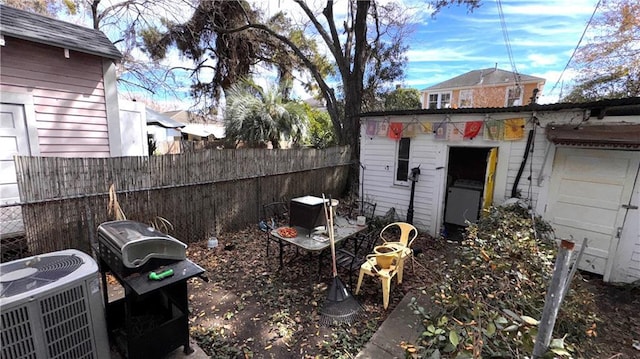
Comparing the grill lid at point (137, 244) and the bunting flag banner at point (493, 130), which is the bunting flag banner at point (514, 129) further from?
the grill lid at point (137, 244)

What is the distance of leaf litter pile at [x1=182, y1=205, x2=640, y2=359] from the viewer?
1.40 metres

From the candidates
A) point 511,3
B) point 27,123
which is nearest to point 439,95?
point 511,3

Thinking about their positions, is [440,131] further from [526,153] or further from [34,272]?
[34,272]

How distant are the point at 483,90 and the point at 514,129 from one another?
1679 centimetres

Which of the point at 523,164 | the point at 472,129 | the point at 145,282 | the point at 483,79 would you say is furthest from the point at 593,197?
the point at 483,79

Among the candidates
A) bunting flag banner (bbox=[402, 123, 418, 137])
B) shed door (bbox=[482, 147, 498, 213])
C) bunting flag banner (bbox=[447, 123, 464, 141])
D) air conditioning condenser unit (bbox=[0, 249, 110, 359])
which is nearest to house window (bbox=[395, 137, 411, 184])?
bunting flag banner (bbox=[402, 123, 418, 137])

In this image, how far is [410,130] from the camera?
6.04 m

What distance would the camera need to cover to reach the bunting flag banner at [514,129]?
Answer: 4867 mm

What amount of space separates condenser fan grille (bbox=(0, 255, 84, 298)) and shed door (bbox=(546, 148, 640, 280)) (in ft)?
21.3

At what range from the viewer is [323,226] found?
4141 mm

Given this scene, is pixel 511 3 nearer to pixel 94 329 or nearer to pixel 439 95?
pixel 94 329

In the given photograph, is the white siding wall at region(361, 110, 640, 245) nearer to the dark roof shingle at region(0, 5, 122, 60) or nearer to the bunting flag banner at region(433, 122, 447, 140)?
the bunting flag banner at region(433, 122, 447, 140)

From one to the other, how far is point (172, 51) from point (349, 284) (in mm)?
14079

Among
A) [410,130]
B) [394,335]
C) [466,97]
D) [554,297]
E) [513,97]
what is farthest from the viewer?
[466,97]
